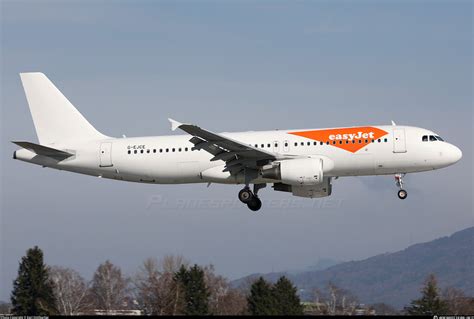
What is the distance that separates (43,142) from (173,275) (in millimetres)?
19987

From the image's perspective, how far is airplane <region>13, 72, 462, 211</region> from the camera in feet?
153

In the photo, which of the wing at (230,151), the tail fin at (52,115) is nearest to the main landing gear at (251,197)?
the wing at (230,151)

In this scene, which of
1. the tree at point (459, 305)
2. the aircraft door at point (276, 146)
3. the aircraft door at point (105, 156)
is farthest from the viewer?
the tree at point (459, 305)

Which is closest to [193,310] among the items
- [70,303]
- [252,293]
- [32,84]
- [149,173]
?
[252,293]

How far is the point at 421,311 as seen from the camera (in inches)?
2453

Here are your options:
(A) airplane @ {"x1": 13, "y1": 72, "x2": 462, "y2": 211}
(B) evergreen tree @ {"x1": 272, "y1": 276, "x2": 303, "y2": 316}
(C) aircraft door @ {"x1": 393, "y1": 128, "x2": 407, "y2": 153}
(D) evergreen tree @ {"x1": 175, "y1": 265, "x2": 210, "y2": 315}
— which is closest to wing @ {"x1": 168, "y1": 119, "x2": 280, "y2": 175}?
(A) airplane @ {"x1": 13, "y1": 72, "x2": 462, "y2": 211}

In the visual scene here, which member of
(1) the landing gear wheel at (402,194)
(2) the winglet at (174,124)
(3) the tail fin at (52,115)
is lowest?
(1) the landing gear wheel at (402,194)

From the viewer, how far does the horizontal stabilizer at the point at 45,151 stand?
4984 centimetres

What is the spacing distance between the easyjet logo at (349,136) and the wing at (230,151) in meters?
2.74

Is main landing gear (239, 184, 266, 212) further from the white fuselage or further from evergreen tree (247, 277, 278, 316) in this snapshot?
evergreen tree (247, 277, 278, 316)

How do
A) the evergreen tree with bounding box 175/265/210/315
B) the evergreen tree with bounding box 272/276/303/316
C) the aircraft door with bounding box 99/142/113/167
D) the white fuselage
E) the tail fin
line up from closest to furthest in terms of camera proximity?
the white fuselage → the aircraft door with bounding box 99/142/113/167 → the tail fin → the evergreen tree with bounding box 272/276/303/316 → the evergreen tree with bounding box 175/265/210/315

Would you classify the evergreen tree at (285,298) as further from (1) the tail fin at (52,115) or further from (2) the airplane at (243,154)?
(1) the tail fin at (52,115)

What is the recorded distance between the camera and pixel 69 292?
3509 inches

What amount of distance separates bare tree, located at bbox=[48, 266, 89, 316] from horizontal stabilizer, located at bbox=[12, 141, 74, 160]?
110ft
